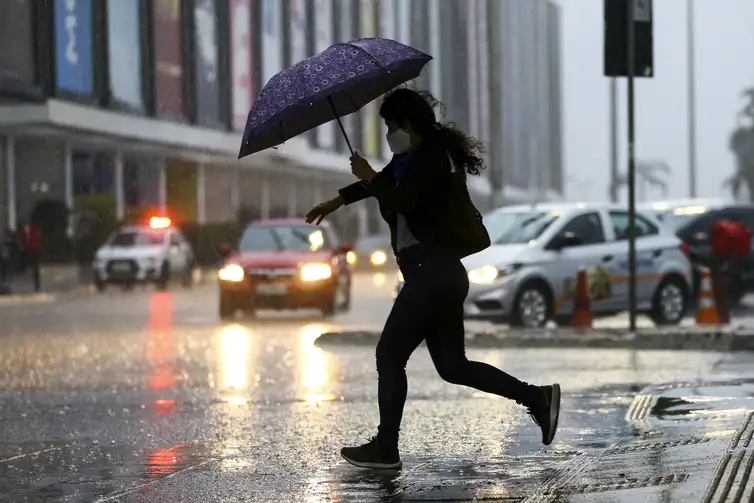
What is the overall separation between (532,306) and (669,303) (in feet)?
7.30

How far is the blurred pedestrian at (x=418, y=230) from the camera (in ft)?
24.8

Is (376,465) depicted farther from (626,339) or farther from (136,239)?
(136,239)

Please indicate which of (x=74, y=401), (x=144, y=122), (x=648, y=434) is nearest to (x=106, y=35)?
(x=144, y=122)

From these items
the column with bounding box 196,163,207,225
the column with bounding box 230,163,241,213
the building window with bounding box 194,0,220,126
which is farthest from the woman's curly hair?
the column with bounding box 230,163,241,213

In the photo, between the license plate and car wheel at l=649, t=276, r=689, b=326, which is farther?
the license plate

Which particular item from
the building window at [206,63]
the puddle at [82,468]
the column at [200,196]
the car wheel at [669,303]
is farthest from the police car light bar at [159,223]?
the puddle at [82,468]

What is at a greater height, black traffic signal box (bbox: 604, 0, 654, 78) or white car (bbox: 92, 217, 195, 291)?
black traffic signal box (bbox: 604, 0, 654, 78)

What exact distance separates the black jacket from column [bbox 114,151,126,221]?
159ft

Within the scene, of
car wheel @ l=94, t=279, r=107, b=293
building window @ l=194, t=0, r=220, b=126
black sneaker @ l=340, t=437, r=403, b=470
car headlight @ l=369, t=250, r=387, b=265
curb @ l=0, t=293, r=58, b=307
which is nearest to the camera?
black sneaker @ l=340, t=437, r=403, b=470

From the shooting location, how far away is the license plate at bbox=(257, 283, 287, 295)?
24.4 m

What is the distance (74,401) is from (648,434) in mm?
4623

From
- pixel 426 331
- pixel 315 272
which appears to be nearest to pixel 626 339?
pixel 315 272

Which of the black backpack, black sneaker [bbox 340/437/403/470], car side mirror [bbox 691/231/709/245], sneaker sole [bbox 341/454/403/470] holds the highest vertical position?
the black backpack

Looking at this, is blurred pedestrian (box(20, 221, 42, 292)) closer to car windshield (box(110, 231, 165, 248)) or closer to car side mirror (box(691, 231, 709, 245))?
car windshield (box(110, 231, 165, 248))
